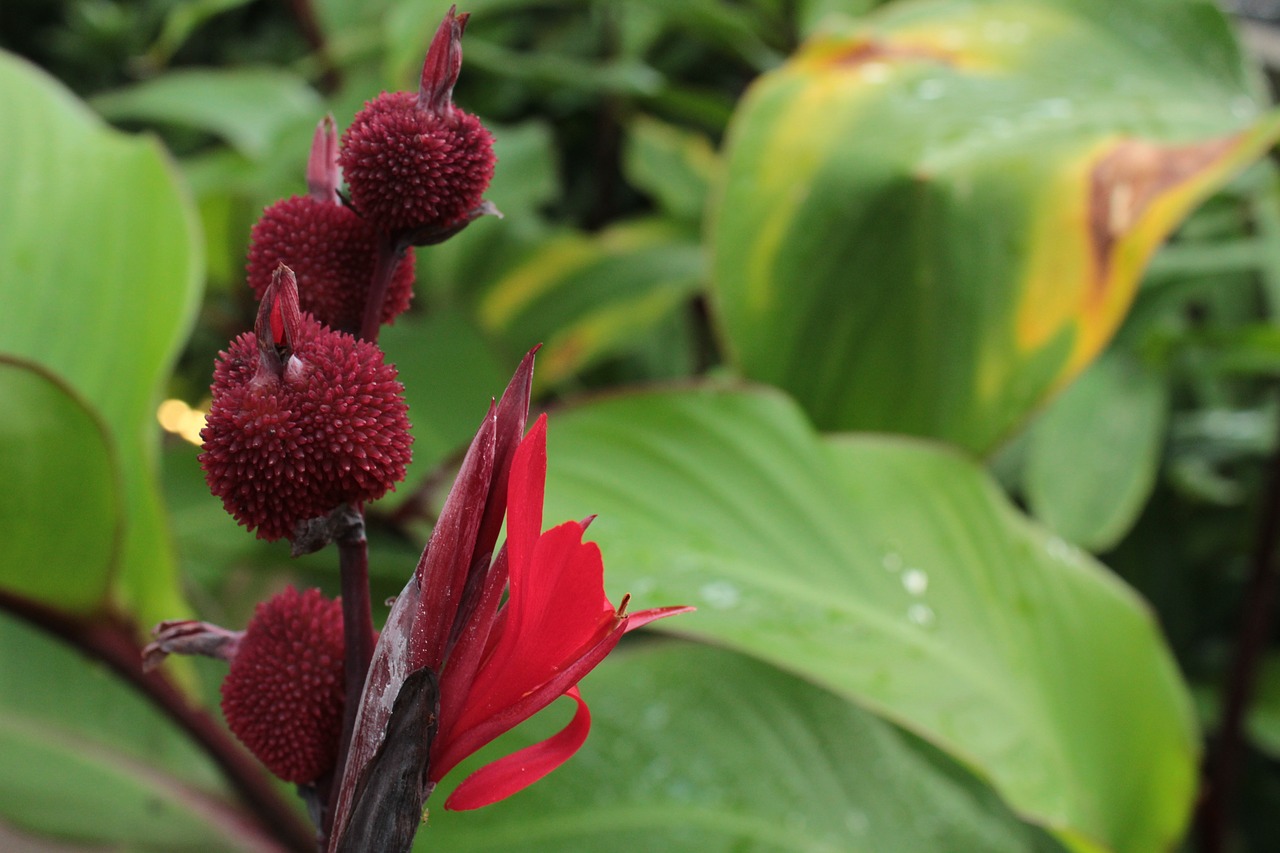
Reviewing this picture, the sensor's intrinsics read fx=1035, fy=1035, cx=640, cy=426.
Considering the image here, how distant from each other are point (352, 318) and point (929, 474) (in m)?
0.43

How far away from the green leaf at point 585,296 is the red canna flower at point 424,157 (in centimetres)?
77

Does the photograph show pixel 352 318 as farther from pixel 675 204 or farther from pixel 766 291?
pixel 675 204

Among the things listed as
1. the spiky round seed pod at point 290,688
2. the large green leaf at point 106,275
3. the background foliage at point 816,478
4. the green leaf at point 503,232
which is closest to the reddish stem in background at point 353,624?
the spiky round seed pod at point 290,688

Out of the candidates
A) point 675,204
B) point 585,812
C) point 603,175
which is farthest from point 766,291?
point 603,175

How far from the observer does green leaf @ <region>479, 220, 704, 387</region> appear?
96 centimetres

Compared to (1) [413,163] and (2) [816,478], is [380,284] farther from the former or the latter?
(2) [816,478]

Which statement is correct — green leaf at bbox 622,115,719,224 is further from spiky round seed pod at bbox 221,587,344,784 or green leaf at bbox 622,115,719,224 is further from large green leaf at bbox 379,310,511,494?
spiky round seed pod at bbox 221,587,344,784

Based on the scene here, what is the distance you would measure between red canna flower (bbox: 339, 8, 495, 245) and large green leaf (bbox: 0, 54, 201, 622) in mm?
387

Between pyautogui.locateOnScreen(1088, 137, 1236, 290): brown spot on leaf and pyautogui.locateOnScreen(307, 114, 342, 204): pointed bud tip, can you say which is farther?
pyautogui.locateOnScreen(1088, 137, 1236, 290): brown spot on leaf

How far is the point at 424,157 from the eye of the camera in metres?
0.17

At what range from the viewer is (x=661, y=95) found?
98 centimetres

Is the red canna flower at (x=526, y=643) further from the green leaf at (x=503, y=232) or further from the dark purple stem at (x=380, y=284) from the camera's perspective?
the green leaf at (x=503, y=232)

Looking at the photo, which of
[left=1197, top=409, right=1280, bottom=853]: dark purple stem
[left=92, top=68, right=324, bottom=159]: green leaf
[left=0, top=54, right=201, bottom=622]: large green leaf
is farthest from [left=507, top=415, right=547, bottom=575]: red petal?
[left=92, top=68, right=324, bottom=159]: green leaf

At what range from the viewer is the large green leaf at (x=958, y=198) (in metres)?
0.53
